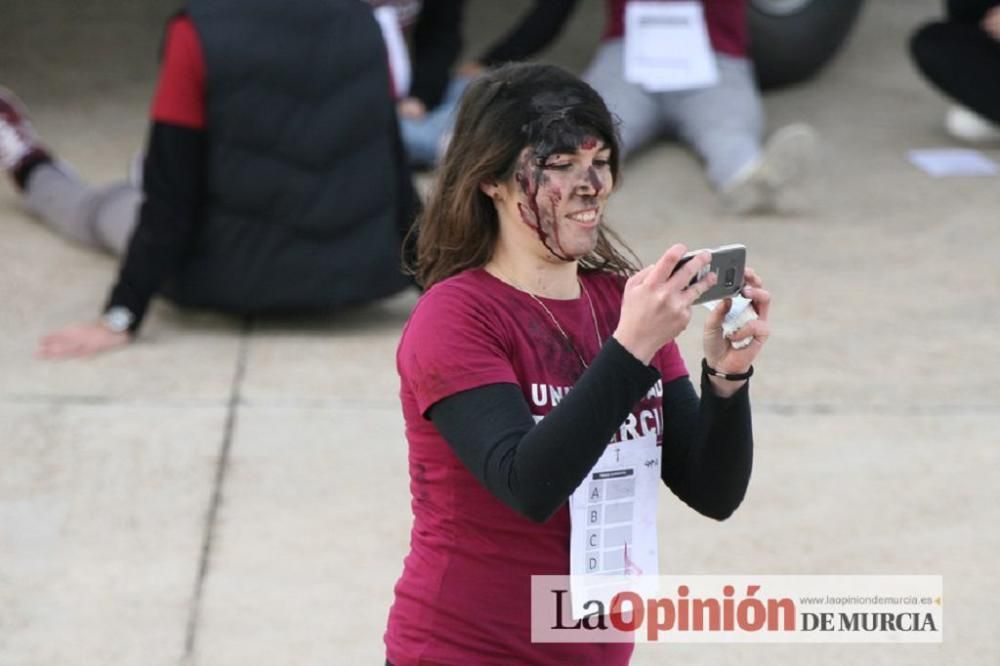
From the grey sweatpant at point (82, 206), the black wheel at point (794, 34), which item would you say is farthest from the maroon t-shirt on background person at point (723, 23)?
the grey sweatpant at point (82, 206)

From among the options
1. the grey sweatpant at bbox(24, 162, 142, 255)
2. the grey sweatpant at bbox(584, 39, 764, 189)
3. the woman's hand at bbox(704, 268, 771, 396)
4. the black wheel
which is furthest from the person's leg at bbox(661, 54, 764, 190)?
the woman's hand at bbox(704, 268, 771, 396)

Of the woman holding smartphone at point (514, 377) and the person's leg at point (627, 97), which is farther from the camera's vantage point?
the person's leg at point (627, 97)

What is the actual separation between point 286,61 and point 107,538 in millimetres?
1576

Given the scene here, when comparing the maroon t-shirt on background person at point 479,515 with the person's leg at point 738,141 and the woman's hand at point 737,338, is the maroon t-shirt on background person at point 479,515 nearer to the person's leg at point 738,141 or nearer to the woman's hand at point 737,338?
the woman's hand at point 737,338

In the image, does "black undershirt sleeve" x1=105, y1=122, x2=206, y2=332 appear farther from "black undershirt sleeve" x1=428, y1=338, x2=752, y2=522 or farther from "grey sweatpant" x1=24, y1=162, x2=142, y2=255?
"black undershirt sleeve" x1=428, y1=338, x2=752, y2=522

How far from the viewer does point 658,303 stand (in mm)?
1993

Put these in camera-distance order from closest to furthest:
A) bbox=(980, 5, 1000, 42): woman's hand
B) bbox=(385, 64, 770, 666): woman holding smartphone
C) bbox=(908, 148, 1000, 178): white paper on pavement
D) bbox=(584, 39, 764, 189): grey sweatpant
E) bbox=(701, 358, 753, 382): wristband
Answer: bbox=(385, 64, 770, 666): woman holding smartphone < bbox=(701, 358, 753, 382): wristband < bbox=(584, 39, 764, 189): grey sweatpant < bbox=(980, 5, 1000, 42): woman's hand < bbox=(908, 148, 1000, 178): white paper on pavement

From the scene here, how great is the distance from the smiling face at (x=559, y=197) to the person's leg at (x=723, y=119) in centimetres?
420

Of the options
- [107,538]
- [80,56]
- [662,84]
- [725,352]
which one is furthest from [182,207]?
[80,56]

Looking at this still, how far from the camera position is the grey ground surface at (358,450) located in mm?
3699

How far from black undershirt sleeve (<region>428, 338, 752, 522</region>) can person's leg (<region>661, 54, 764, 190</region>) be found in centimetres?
422

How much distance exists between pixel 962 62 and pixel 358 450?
3622 mm

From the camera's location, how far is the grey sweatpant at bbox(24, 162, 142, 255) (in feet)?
18.9

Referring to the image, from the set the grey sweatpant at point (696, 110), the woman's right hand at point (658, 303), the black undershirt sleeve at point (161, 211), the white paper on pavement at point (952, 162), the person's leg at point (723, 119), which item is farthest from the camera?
the white paper on pavement at point (952, 162)
